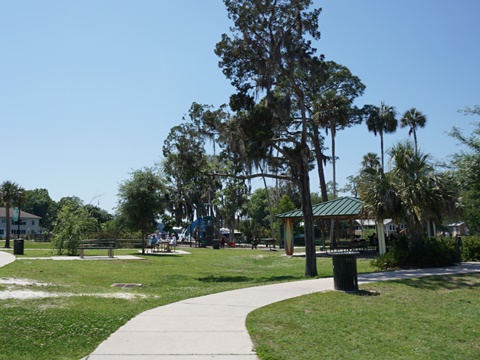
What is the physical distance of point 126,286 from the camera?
46.7 feet

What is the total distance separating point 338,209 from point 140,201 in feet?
46.2

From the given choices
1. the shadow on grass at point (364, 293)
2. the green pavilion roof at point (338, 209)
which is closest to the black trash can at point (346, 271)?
the shadow on grass at point (364, 293)

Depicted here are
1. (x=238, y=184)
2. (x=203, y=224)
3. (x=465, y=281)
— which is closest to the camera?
(x=465, y=281)

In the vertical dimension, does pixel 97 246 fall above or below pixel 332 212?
below

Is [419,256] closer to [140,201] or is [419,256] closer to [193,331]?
[193,331]

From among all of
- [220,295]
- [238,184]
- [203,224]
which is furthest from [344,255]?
[238,184]

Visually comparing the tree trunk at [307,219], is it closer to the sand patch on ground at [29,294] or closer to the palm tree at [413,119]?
the sand patch on ground at [29,294]

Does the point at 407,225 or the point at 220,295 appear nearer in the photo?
the point at 220,295

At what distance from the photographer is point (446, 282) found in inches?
550

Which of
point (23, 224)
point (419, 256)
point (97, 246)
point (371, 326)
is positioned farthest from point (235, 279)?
point (23, 224)

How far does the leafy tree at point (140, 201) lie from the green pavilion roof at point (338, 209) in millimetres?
9683

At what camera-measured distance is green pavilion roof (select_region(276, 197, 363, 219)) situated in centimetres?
3062

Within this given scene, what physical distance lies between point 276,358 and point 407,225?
51.3 ft

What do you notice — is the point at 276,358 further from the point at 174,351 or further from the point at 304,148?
the point at 304,148
